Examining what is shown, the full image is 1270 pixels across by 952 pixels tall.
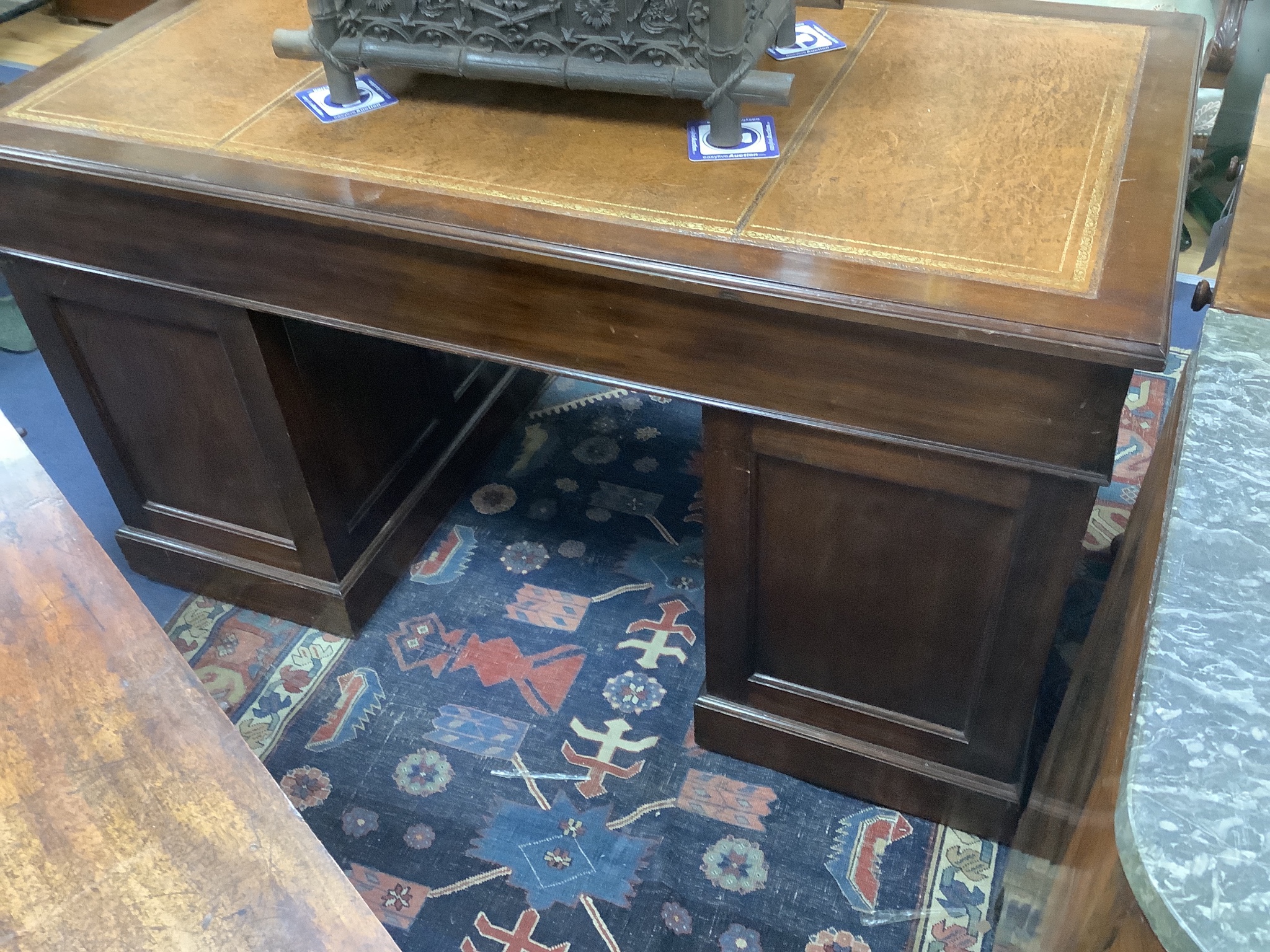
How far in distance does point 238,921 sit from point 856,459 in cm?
82

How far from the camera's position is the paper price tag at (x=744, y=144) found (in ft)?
4.16

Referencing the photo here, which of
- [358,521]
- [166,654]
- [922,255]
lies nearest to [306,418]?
[358,521]

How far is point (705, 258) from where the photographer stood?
3.65 ft

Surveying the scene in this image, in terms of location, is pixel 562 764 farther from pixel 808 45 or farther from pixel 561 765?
pixel 808 45

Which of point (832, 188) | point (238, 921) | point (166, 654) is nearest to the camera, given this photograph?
point (238, 921)

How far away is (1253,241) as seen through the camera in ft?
3.44

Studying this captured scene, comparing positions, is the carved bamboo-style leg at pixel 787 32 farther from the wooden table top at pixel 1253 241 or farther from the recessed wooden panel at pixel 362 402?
the recessed wooden panel at pixel 362 402

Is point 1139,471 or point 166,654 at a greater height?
point 166,654

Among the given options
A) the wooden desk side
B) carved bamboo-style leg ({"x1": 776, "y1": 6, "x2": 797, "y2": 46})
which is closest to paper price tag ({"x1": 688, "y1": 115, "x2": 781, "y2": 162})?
carved bamboo-style leg ({"x1": 776, "y1": 6, "x2": 797, "y2": 46})

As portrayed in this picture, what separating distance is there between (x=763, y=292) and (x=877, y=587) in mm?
499

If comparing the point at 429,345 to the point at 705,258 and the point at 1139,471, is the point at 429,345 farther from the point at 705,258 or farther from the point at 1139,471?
the point at 1139,471

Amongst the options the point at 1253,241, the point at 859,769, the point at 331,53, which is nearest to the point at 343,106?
the point at 331,53

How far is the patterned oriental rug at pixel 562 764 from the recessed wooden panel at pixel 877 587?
26 centimetres

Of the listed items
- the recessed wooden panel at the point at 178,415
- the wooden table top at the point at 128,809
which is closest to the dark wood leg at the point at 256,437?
the recessed wooden panel at the point at 178,415
